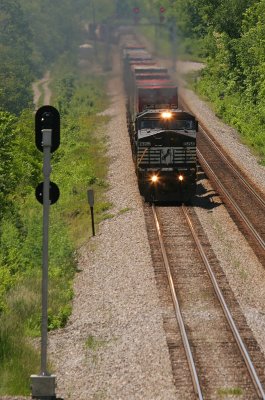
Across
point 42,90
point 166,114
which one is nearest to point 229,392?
point 166,114

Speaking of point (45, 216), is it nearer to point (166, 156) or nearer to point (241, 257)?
point (241, 257)

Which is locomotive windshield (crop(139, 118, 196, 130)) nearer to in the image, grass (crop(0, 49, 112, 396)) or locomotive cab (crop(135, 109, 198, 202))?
locomotive cab (crop(135, 109, 198, 202))

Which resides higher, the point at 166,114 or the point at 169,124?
the point at 166,114

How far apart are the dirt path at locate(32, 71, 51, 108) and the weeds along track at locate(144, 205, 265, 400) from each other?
69.7m

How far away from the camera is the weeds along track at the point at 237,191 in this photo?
27.2m

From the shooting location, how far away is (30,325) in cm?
1977

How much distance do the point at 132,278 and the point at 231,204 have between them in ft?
31.4

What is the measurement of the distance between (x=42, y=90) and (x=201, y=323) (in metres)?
96.8

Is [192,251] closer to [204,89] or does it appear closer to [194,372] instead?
[194,372]

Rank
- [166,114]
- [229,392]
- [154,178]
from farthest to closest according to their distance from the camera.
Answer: [166,114], [154,178], [229,392]

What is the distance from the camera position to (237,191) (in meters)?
33.3

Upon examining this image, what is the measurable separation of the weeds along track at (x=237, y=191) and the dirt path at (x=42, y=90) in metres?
53.8

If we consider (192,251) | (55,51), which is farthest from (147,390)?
(55,51)

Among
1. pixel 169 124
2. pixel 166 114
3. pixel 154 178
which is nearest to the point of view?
pixel 154 178
